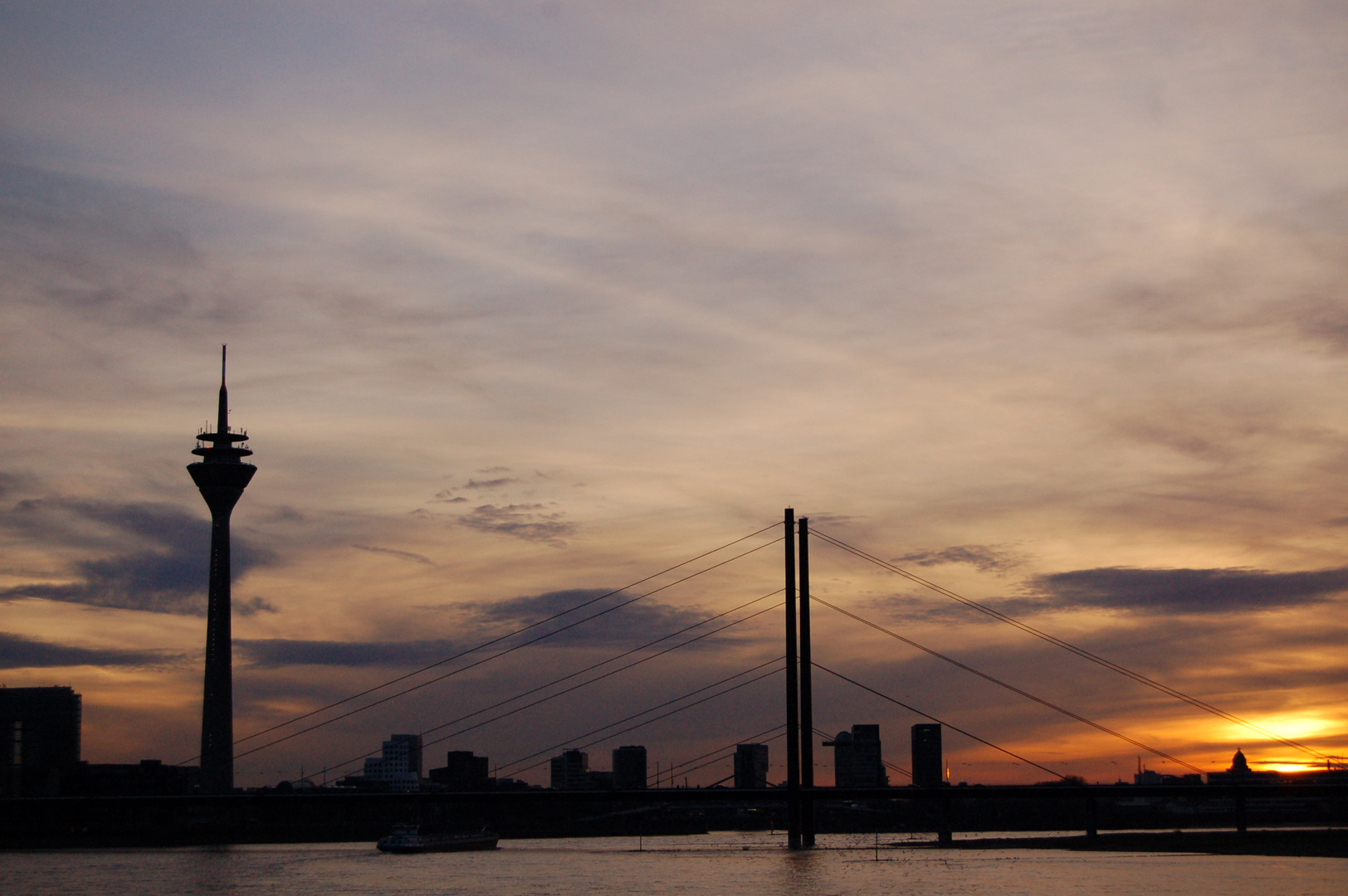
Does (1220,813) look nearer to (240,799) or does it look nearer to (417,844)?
(417,844)

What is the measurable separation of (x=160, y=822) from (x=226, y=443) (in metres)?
43.8

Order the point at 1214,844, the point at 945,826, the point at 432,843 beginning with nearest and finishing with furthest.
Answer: the point at 1214,844 < the point at 432,843 < the point at 945,826

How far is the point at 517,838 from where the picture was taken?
142 meters

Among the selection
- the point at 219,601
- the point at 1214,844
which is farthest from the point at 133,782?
the point at 1214,844

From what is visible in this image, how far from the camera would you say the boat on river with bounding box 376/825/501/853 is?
95.5 meters

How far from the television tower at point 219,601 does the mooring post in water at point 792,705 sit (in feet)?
300

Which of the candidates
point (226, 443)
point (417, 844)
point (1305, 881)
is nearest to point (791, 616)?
point (1305, 881)

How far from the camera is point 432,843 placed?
9862 centimetres

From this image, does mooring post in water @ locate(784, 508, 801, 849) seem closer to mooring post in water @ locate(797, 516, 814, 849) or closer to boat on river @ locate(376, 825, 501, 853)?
mooring post in water @ locate(797, 516, 814, 849)

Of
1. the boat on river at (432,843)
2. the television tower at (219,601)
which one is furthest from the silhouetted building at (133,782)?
the boat on river at (432,843)

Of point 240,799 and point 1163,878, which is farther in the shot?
point 240,799

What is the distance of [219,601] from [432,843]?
205ft

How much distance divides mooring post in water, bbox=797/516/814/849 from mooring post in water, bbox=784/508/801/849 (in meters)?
0.37

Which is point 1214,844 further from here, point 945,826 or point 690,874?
point 690,874
